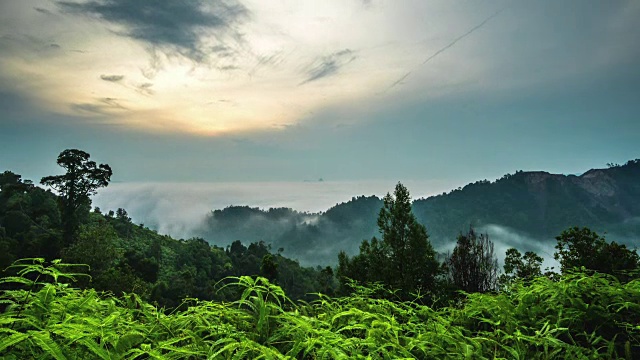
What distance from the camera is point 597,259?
15.6 metres

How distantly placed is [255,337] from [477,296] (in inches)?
72.7

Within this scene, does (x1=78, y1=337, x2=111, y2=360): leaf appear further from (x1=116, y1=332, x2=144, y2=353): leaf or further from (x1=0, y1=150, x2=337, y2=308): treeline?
(x1=0, y1=150, x2=337, y2=308): treeline

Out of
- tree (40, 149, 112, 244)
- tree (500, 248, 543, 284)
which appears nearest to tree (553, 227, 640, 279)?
tree (500, 248, 543, 284)

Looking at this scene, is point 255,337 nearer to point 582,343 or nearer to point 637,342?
point 582,343

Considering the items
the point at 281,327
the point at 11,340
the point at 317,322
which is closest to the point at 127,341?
the point at 11,340

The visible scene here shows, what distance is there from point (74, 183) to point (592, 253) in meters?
52.1

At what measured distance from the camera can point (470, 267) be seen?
64.8 ft

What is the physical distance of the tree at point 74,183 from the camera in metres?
43.6

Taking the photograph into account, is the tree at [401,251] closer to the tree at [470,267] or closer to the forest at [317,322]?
the tree at [470,267]

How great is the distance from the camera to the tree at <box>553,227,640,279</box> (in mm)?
14859

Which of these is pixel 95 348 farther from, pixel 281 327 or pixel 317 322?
pixel 317 322

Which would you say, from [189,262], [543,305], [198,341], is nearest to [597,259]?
[543,305]

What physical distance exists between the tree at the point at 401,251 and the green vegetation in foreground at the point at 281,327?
62.2 feet

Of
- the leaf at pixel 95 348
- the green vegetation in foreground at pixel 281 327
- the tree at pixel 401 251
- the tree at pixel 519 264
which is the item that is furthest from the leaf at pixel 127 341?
the tree at pixel 519 264
